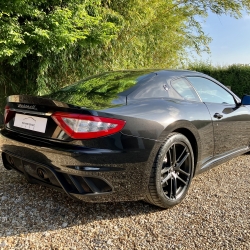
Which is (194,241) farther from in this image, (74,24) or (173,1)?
(173,1)

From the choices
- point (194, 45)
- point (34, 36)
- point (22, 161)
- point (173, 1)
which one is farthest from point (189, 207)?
point (194, 45)

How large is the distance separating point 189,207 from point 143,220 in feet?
1.43

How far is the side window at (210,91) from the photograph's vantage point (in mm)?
2574

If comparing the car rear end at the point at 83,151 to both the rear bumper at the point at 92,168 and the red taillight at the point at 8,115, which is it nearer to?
the rear bumper at the point at 92,168

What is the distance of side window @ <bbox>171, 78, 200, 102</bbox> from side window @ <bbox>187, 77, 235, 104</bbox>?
9cm

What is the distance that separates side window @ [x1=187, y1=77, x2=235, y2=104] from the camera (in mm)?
2574

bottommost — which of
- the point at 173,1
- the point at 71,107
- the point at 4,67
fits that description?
the point at 71,107

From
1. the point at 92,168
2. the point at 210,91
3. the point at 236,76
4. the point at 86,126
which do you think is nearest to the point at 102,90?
the point at 86,126

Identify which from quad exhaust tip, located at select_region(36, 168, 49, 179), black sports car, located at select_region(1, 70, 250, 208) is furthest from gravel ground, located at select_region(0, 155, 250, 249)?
quad exhaust tip, located at select_region(36, 168, 49, 179)

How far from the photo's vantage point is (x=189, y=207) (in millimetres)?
2100

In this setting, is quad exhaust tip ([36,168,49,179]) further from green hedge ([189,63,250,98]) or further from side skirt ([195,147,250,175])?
green hedge ([189,63,250,98])

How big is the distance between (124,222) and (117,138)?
0.66 metres

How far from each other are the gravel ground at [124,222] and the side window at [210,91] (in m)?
0.90

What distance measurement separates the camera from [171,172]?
6.81 feet
